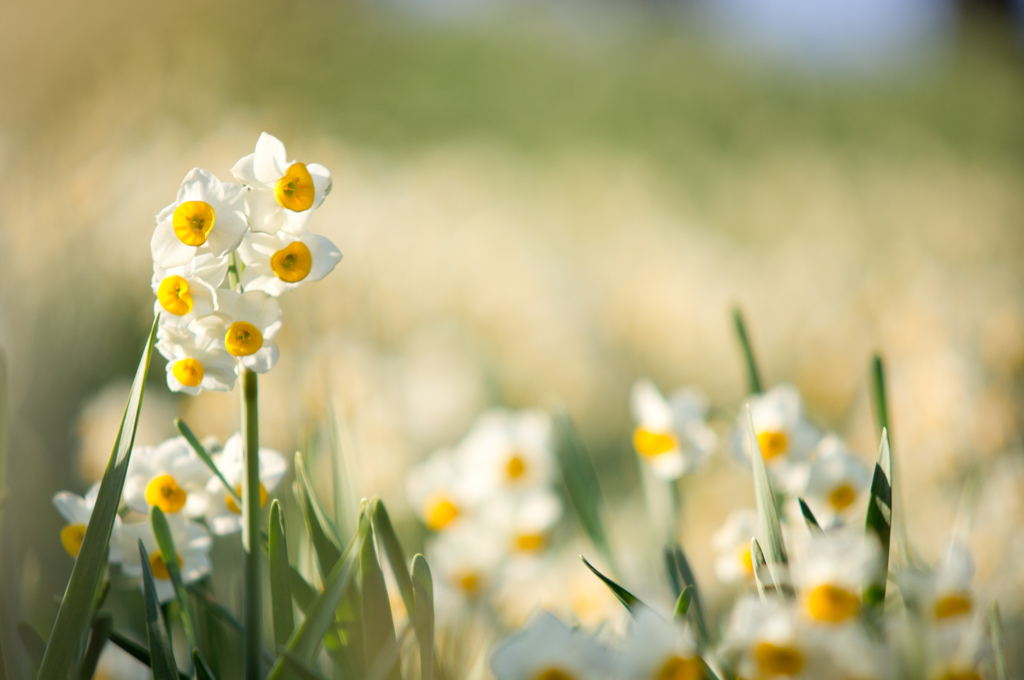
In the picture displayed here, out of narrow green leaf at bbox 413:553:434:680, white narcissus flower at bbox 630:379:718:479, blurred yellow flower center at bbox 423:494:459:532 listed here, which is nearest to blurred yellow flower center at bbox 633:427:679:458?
white narcissus flower at bbox 630:379:718:479

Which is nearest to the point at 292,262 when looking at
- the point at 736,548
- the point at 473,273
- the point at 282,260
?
the point at 282,260

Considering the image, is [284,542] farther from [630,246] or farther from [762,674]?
[630,246]

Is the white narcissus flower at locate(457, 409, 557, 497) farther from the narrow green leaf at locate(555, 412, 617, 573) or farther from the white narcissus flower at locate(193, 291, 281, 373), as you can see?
the white narcissus flower at locate(193, 291, 281, 373)

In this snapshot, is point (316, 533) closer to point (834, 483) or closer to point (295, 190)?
point (295, 190)

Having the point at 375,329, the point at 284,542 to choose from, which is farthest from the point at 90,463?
the point at 284,542

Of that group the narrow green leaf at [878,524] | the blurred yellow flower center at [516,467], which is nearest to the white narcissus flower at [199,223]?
the narrow green leaf at [878,524]
